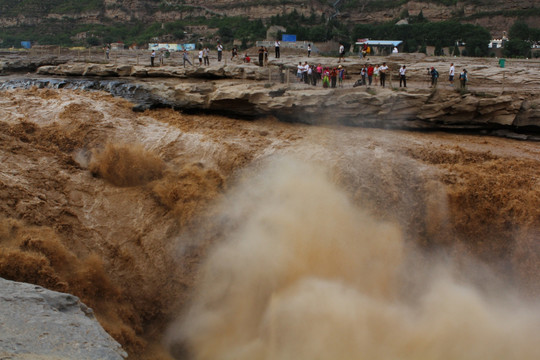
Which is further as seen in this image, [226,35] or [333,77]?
[226,35]

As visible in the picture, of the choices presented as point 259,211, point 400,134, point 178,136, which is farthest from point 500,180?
point 178,136

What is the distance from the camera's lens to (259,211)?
41.4 ft

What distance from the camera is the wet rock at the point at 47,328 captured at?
19.3ft

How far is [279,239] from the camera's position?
1198cm

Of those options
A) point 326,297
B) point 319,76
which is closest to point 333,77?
point 319,76

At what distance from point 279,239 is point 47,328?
641cm

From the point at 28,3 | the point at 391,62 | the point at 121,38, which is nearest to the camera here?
the point at 391,62

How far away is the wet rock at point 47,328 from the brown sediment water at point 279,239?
204cm

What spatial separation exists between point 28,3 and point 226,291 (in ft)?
188

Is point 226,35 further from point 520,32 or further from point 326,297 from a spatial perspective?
point 326,297

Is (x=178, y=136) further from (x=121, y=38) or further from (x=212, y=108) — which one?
(x=121, y=38)

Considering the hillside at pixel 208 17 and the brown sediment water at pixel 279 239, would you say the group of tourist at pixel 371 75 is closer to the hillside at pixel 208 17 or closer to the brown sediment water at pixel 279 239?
the brown sediment water at pixel 279 239

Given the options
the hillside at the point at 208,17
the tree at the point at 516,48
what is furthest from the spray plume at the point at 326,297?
the hillside at the point at 208,17

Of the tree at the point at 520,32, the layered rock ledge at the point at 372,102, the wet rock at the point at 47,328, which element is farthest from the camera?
the tree at the point at 520,32
